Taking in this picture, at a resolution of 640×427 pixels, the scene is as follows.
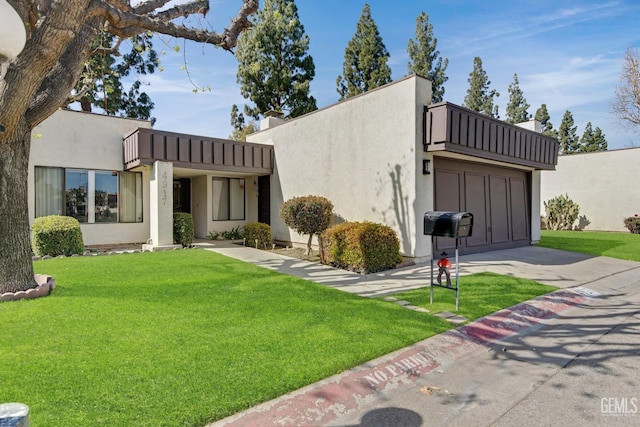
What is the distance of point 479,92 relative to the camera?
3616cm

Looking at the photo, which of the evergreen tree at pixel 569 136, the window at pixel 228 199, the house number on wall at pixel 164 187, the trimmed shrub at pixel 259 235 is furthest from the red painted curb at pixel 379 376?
the evergreen tree at pixel 569 136

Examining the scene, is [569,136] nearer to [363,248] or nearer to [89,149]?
[363,248]

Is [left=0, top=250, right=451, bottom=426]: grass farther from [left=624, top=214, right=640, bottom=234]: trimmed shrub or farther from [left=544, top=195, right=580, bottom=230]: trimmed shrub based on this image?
[left=544, top=195, right=580, bottom=230]: trimmed shrub

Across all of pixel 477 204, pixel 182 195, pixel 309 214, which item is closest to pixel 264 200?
pixel 182 195

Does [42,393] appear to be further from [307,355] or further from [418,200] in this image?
[418,200]

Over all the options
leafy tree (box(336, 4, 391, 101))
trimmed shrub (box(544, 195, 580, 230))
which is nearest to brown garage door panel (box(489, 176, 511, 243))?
trimmed shrub (box(544, 195, 580, 230))

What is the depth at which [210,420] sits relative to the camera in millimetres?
2641

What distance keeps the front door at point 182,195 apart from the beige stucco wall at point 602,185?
2029 centimetres

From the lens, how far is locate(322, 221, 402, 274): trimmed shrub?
8438mm

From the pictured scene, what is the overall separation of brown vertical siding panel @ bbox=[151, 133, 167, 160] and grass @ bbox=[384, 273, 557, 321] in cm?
849

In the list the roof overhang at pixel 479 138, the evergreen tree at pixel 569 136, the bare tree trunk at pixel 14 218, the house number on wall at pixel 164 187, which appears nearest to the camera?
the bare tree trunk at pixel 14 218

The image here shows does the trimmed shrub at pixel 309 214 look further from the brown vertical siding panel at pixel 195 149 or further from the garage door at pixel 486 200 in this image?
the brown vertical siding panel at pixel 195 149

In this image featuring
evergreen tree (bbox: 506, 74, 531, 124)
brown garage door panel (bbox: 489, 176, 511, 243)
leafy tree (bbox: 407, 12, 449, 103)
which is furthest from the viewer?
evergreen tree (bbox: 506, 74, 531, 124)

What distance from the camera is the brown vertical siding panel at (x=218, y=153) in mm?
12477
